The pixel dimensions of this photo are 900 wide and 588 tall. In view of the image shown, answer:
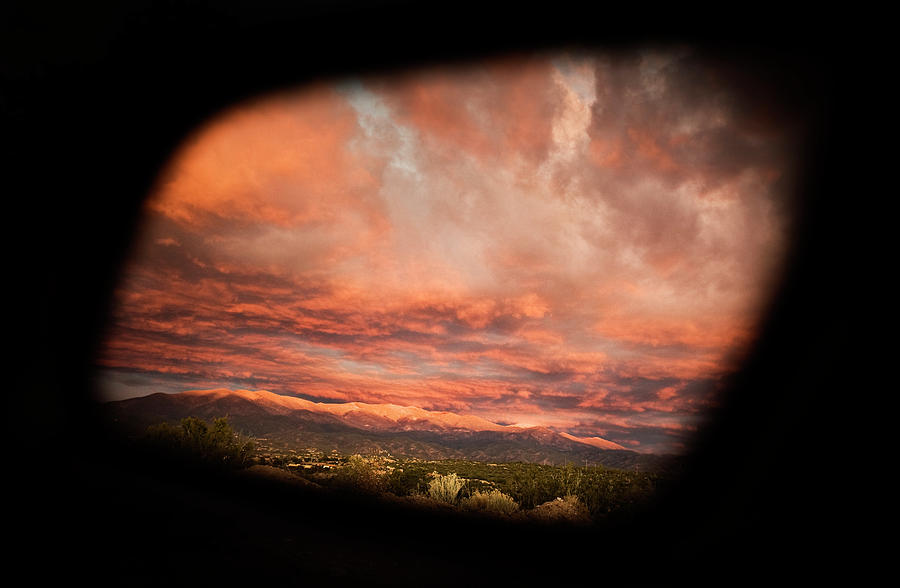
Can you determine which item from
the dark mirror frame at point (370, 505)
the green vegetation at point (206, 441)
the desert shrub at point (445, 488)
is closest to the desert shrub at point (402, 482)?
the desert shrub at point (445, 488)

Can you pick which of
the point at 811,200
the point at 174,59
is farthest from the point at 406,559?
the point at 174,59

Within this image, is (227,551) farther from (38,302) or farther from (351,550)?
(38,302)

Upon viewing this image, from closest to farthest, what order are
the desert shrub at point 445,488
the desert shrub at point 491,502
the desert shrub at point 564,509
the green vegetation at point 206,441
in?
the desert shrub at point 564,509
the desert shrub at point 491,502
the desert shrub at point 445,488
the green vegetation at point 206,441

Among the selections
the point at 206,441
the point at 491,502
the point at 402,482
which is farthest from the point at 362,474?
the point at 206,441

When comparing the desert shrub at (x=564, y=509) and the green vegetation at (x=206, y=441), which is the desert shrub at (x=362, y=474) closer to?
the green vegetation at (x=206, y=441)

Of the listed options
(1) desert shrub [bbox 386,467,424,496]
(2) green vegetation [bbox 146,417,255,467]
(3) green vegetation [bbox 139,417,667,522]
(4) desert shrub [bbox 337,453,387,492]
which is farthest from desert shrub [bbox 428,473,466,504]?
(2) green vegetation [bbox 146,417,255,467]

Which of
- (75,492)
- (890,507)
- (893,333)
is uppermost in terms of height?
(893,333)

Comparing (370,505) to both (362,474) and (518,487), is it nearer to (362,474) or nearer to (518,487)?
(362,474)
